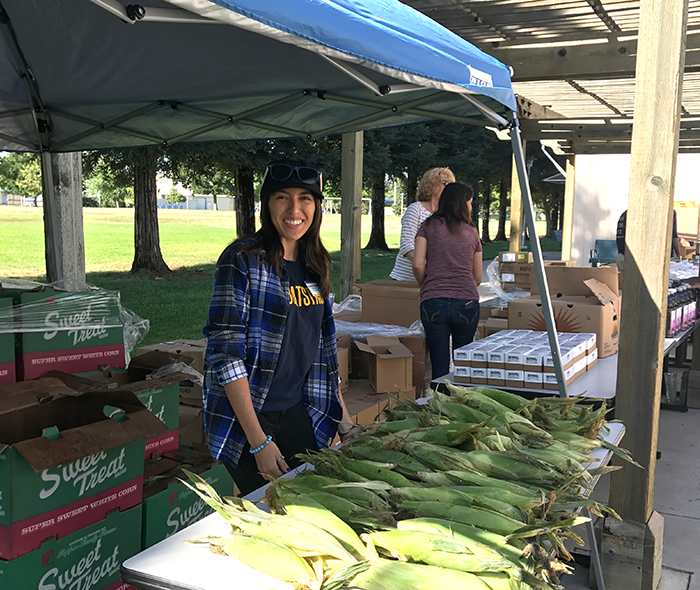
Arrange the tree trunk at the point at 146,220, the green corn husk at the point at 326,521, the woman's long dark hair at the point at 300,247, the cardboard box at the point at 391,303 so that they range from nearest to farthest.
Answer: the green corn husk at the point at 326,521
the woman's long dark hair at the point at 300,247
the cardboard box at the point at 391,303
the tree trunk at the point at 146,220

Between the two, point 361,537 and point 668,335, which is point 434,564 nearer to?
point 361,537

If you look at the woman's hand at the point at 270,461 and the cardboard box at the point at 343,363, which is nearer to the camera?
the woman's hand at the point at 270,461

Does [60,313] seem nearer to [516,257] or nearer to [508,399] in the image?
[508,399]

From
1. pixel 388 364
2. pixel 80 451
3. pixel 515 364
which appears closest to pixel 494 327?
pixel 388 364

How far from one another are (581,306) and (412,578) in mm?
3753

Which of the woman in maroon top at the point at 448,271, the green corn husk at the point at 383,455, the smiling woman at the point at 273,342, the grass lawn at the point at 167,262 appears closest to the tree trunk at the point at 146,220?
the grass lawn at the point at 167,262

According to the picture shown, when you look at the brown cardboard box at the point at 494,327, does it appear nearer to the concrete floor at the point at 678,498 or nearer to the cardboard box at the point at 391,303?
the cardboard box at the point at 391,303

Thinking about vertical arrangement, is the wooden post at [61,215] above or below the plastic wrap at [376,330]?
above

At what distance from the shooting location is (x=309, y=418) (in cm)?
283

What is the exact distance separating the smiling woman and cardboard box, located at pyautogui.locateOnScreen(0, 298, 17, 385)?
109cm

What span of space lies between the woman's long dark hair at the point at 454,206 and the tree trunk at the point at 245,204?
1185 centimetres

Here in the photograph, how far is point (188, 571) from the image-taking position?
162cm

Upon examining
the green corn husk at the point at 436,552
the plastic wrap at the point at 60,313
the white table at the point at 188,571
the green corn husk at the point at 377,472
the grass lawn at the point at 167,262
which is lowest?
the grass lawn at the point at 167,262

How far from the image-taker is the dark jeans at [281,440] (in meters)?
2.63
